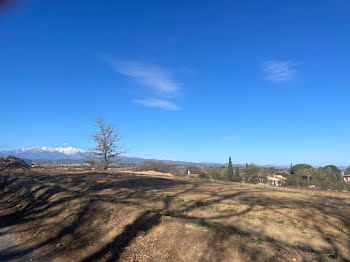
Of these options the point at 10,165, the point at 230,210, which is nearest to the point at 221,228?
the point at 230,210

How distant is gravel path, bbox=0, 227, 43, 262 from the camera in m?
7.99

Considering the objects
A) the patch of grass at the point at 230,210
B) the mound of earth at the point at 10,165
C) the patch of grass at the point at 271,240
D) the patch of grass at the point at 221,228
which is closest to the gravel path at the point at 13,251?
the patch of grass at the point at 221,228

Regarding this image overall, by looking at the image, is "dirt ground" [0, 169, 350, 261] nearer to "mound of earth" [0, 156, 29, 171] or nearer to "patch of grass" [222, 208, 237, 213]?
"patch of grass" [222, 208, 237, 213]

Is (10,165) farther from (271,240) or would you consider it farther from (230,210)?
(271,240)

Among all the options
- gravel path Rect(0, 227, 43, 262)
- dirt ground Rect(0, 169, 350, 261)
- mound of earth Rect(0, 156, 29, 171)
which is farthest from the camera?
mound of earth Rect(0, 156, 29, 171)

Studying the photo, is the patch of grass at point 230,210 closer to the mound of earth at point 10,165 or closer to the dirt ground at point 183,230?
the dirt ground at point 183,230

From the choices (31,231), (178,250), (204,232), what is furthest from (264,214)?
Answer: (31,231)

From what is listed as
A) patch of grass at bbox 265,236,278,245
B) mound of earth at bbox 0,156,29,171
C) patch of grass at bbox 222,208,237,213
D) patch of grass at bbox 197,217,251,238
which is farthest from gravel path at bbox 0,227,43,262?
mound of earth at bbox 0,156,29,171

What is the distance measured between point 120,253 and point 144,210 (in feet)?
11.9

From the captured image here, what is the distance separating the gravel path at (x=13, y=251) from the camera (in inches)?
315

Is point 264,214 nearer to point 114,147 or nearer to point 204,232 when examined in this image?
point 204,232

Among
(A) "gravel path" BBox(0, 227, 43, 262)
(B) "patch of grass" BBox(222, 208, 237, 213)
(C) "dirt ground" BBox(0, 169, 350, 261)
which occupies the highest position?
(B) "patch of grass" BBox(222, 208, 237, 213)

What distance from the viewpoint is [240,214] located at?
11680 mm

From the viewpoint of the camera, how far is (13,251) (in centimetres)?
860
